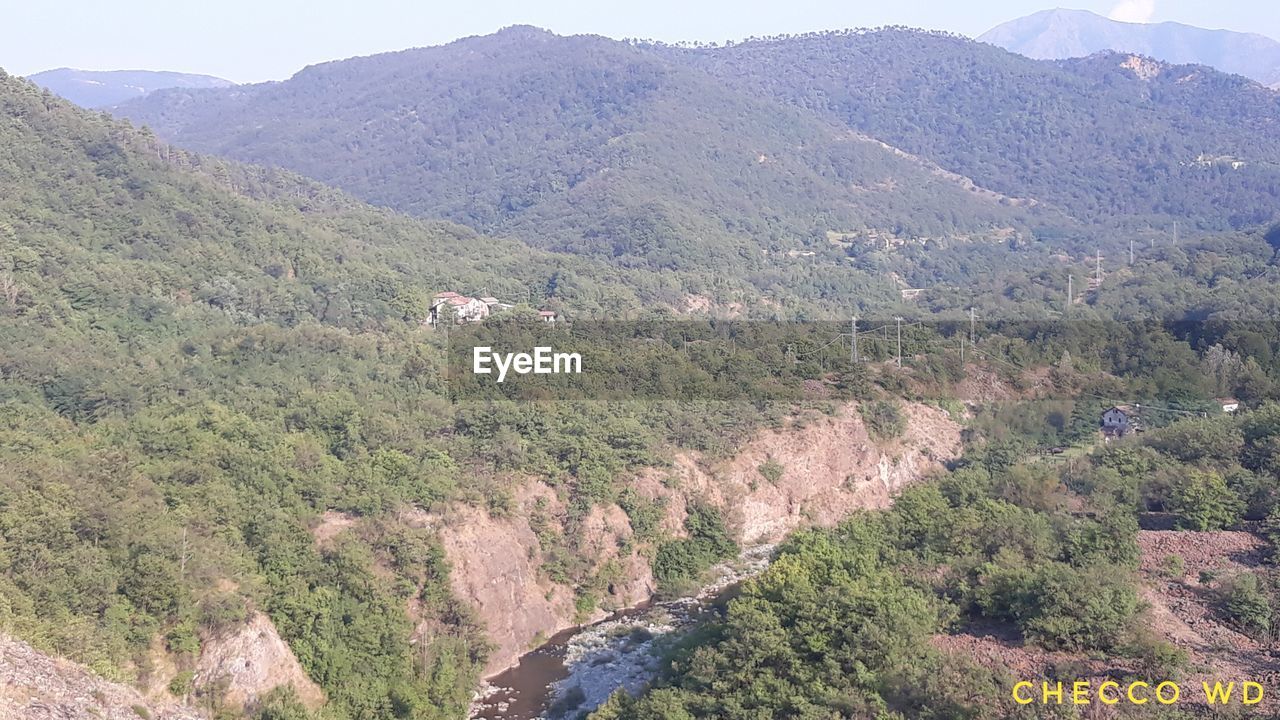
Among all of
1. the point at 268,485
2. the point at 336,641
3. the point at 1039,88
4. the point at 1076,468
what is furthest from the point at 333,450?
the point at 1039,88

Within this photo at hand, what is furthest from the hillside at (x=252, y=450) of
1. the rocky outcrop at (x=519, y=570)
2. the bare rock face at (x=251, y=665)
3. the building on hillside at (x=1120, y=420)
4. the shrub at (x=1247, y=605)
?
the shrub at (x=1247, y=605)

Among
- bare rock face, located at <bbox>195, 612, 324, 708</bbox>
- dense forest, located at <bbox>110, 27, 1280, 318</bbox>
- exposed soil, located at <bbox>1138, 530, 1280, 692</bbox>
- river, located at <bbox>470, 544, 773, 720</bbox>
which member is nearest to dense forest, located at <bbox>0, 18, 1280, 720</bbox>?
bare rock face, located at <bbox>195, 612, 324, 708</bbox>

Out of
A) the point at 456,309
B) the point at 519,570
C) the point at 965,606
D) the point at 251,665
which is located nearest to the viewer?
the point at 965,606

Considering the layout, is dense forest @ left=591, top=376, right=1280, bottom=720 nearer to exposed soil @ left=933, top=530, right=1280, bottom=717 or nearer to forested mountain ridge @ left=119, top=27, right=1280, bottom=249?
exposed soil @ left=933, top=530, right=1280, bottom=717

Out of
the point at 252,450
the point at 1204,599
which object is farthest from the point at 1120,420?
the point at 252,450

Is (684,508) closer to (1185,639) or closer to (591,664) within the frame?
(591,664)

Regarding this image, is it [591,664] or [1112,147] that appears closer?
[591,664]
